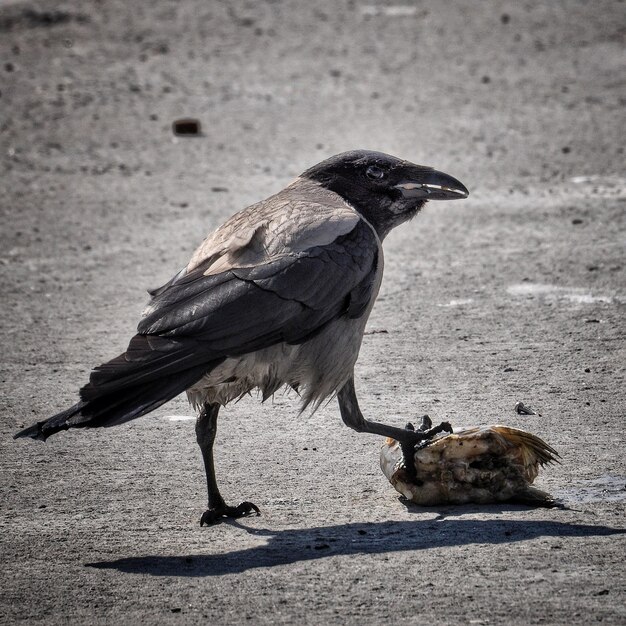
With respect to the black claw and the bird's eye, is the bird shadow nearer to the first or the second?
the black claw

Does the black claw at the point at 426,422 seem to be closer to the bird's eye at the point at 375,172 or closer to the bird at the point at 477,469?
the bird at the point at 477,469

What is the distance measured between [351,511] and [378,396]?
4.49 ft

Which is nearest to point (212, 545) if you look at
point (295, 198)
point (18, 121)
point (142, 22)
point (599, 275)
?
point (295, 198)

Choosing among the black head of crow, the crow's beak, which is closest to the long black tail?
the black head of crow

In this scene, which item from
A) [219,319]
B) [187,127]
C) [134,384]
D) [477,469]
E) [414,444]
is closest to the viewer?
[134,384]

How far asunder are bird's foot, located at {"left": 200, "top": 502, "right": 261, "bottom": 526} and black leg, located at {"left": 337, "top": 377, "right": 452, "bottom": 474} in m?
0.62

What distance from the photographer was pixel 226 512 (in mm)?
4949

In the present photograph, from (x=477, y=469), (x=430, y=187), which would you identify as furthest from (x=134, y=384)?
(x=430, y=187)

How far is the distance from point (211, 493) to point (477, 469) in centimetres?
110

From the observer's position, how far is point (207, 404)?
17.0ft

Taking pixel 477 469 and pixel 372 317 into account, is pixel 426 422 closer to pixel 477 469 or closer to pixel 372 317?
pixel 477 469

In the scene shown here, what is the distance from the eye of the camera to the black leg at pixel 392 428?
5.10 metres

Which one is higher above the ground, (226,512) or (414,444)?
(414,444)

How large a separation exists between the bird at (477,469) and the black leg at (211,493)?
655mm
